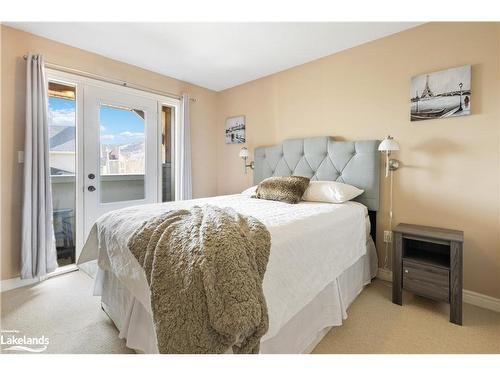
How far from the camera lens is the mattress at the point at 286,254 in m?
1.17

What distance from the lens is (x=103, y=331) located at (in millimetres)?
1692

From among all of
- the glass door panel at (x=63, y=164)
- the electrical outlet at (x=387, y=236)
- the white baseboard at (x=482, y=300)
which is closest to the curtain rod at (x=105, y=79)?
the glass door panel at (x=63, y=164)

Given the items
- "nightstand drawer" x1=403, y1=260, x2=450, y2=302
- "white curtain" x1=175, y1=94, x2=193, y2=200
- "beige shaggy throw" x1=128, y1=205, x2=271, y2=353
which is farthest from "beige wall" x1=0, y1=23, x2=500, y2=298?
"beige shaggy throw" x1=128, y1=205, x2=271, y2=353

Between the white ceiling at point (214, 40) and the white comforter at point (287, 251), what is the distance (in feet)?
5.50

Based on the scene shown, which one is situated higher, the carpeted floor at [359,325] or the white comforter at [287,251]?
the white comforter at [287,251]

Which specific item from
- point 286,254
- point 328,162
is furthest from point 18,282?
point 328,162

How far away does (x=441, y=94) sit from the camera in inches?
81.8

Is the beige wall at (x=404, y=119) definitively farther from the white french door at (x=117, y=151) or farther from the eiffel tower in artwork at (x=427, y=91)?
the white french door at (x=117, y=151)

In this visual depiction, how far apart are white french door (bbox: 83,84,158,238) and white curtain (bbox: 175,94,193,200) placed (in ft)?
1.11

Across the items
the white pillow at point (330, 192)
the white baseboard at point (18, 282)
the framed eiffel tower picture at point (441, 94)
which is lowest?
the white baseboard at point (18, 282)

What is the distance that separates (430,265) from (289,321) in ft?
4.26

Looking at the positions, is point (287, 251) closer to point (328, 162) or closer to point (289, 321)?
point (289, 321)

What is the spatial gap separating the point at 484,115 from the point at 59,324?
3.61 meters
